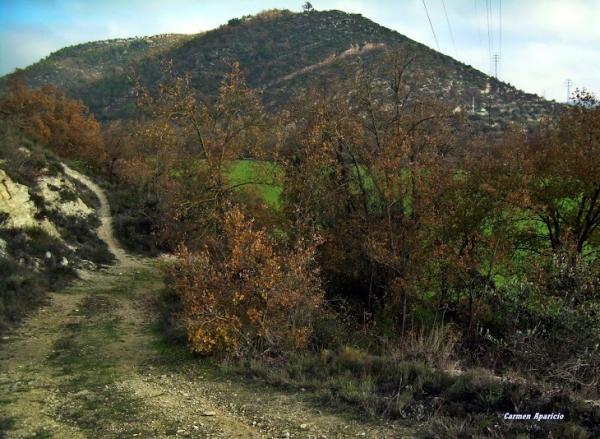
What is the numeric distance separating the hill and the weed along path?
52998 millimetres

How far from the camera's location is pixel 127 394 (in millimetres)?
9555

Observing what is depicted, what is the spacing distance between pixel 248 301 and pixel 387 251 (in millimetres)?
5332

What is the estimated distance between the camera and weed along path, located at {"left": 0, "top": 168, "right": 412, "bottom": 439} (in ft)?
26.1

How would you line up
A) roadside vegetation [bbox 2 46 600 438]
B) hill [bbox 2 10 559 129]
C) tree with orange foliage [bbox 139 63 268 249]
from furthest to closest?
hill [bbox 2 10 559 129]
tree with orange foliage [bbox 139 63 268 249]
roadside vegetation [bbox 2 46 600 438]

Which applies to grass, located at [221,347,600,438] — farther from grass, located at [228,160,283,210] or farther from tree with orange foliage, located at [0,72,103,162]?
tree with orange foliage, located at [0,72,103,162]

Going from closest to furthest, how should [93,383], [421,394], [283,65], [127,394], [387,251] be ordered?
1. [421,394]
2. [127,394]
3. [93,383]
4. [387,251]
5. [283,65]

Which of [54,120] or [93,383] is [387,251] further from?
[54,120]

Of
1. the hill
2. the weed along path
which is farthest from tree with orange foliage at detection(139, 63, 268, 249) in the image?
the hill

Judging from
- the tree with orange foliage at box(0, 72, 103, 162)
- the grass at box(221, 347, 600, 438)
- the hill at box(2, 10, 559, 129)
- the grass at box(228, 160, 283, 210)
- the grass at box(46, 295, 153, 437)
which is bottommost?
the grass at box(46, 295, 153, 437)

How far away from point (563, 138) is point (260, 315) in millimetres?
14423

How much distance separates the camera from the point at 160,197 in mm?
32938

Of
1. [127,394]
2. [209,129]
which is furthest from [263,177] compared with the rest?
[127,394]

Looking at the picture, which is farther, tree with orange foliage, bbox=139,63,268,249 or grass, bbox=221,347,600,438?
tree with orange foliage, bbox=139,63,268,249

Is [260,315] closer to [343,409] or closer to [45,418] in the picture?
[343,409]
